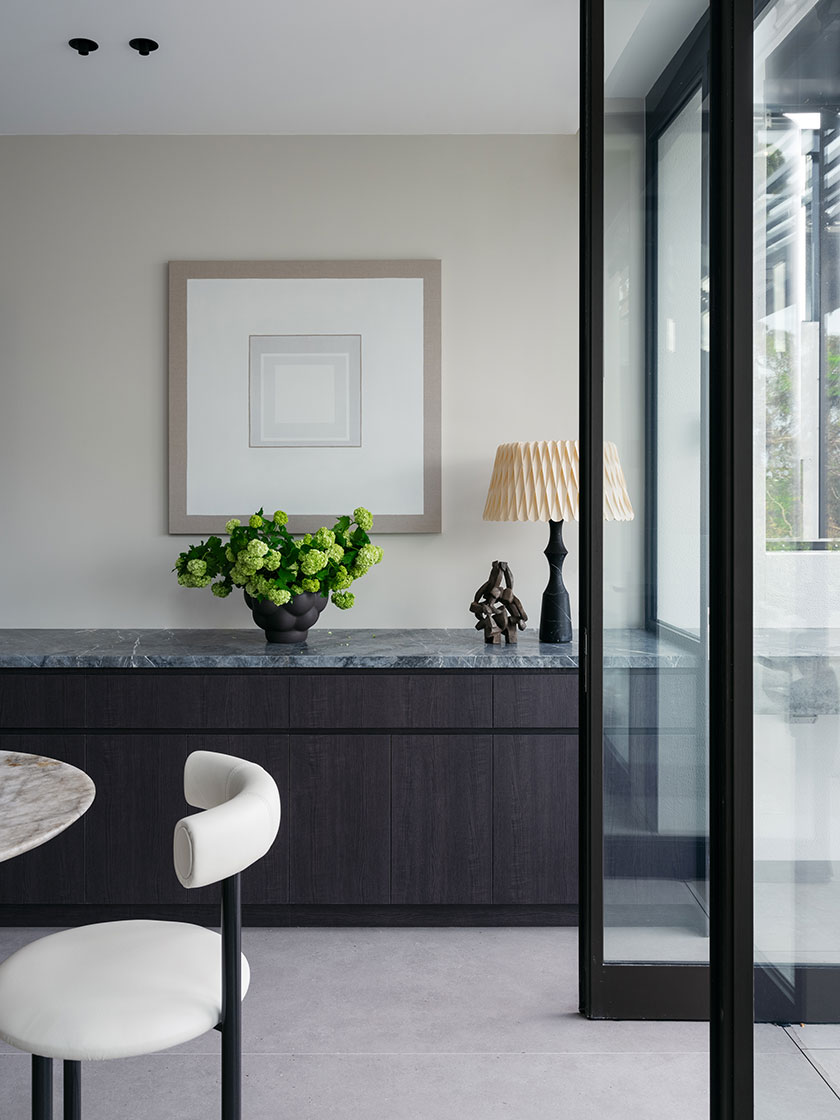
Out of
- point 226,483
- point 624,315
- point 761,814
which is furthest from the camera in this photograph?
point 226,483

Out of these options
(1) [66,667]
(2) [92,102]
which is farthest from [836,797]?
(2) [92,102]

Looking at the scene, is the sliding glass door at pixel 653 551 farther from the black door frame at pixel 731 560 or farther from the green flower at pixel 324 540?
the green flower at pixel 324 540

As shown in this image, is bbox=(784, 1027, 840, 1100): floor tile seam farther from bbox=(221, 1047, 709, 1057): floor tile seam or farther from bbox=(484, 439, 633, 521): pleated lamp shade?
bbox=(484, 439, 633, 521): pleated lamp shade

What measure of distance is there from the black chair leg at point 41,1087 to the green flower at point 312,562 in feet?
5.34

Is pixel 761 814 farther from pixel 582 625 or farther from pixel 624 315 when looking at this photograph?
pixel 624 315

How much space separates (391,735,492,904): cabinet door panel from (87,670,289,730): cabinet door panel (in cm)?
40

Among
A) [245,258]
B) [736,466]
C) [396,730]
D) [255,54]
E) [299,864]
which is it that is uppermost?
[255,54]

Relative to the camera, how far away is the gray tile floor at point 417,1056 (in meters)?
1.97

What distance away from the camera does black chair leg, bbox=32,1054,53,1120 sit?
1.39 metres

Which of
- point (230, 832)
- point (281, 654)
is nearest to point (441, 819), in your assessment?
point (281, 654)

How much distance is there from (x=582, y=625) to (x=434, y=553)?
1114mm

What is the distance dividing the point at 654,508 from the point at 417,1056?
4.49 feet

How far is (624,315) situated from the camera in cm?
222

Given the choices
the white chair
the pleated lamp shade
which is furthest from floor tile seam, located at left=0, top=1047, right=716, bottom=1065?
the pleated lamp shade
